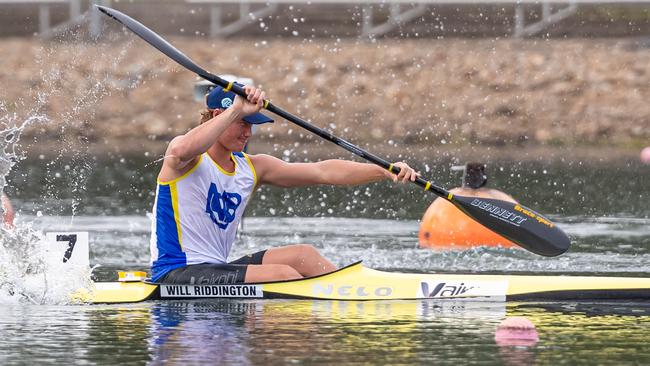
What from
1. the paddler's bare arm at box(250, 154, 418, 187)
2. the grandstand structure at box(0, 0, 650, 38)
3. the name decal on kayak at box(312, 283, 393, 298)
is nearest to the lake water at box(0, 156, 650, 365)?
the name decal on kayak at box(312, 283, 393, 298)

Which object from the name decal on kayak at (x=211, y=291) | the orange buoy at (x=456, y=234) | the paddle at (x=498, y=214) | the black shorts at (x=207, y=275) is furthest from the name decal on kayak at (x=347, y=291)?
the orange buoy at (x=456, y=234)

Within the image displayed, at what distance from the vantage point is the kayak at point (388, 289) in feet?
36.8

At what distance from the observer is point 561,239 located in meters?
12.2

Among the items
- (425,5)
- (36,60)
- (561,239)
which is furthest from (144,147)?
(561,239)

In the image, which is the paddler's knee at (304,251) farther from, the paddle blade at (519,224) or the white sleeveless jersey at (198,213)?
the paddle blade at (519,224)

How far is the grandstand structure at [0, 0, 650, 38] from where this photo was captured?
36.0 metres

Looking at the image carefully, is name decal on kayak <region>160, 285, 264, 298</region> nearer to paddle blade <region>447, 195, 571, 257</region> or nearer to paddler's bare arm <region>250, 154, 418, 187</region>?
paddler's bare arm <region>250, 154, 418, 187</region>

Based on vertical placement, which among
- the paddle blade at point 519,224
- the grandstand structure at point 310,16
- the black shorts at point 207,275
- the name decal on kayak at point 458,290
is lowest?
the name decal on kayak at point 458,290

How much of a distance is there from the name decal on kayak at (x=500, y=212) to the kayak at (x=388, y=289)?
0.99 metres

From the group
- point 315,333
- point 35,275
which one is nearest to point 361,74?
point 35,275

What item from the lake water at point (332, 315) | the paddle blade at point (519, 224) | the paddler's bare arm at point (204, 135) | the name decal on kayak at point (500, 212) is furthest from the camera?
the name decal on kayak at point (500, 212)

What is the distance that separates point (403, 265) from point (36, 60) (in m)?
23.2

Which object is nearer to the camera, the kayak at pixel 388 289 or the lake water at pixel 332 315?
the lake water at pixel 332 315

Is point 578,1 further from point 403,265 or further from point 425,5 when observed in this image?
point 403,265
